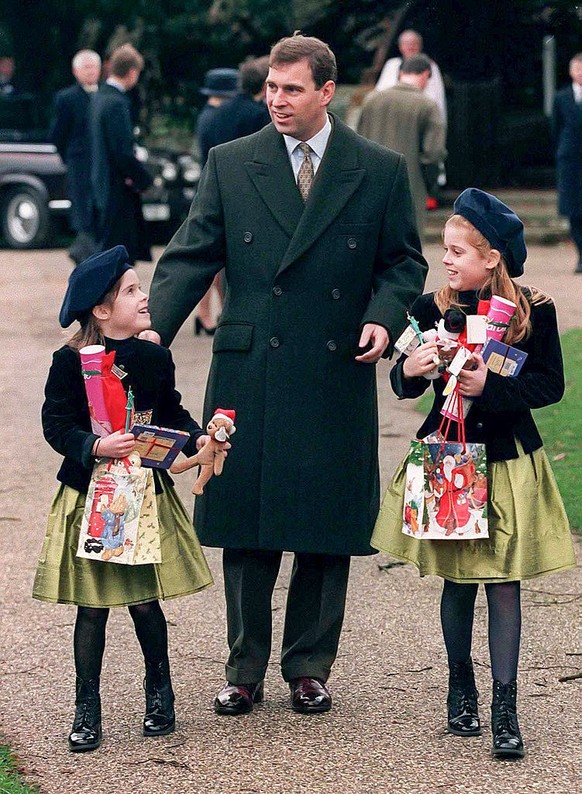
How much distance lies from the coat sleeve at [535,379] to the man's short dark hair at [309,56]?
0.92 m

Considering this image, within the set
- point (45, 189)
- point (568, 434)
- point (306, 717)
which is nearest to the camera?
point (306, 717)

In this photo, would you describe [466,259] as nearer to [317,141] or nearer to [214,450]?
[317,141]

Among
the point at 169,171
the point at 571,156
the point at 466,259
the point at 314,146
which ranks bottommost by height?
the point at 169,171

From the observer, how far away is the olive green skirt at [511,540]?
4441 mm

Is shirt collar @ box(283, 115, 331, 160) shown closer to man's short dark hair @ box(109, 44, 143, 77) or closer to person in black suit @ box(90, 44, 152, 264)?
person in black suit @ box(90, 44, 152, 264)

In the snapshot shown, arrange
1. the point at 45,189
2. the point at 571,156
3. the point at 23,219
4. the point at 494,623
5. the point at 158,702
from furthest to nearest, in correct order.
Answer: the point at 23,219, the point at 45,189, the point at 571,156, the point at 158,702, the point at 494,623

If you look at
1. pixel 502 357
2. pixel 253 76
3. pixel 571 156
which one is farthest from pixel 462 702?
pixel 571 156

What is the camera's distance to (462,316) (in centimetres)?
440

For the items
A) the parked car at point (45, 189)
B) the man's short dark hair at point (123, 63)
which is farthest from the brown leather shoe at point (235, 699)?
the parked car at point (45, 189)

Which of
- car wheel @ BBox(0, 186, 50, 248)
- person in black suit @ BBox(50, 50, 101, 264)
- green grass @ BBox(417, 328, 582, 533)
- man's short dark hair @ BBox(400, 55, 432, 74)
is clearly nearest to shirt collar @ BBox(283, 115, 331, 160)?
green grass @ BBox(417, 328, 582, 533)

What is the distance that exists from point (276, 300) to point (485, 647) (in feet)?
4.67

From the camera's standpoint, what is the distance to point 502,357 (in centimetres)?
438

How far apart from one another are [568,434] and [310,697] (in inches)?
163

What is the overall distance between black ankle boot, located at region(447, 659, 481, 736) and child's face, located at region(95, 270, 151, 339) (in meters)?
1.30
